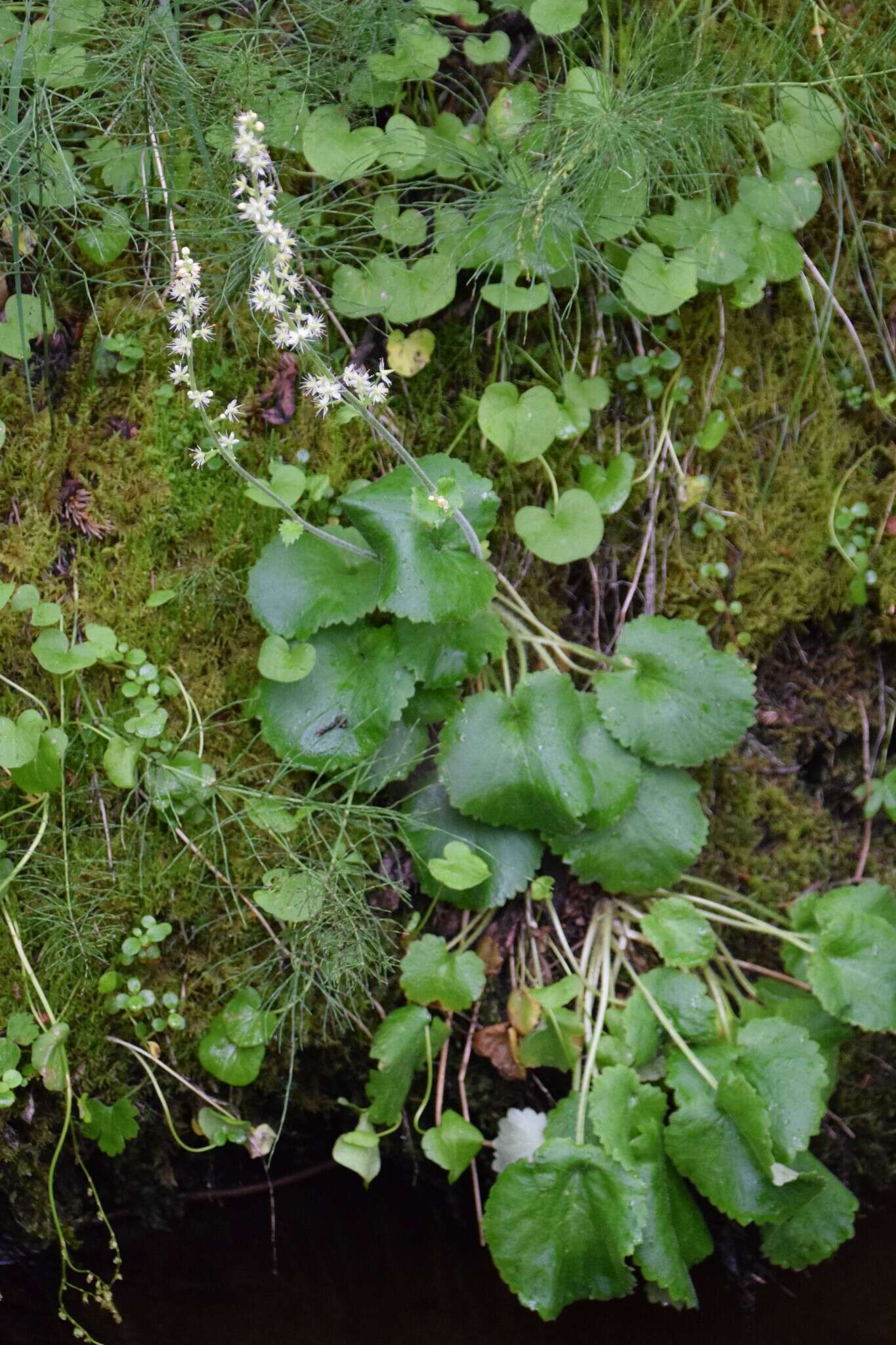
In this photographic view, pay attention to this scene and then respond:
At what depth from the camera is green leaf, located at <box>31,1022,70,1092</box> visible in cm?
163

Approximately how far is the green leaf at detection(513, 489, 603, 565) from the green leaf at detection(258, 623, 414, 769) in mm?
301

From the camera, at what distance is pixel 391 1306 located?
76.6 inches

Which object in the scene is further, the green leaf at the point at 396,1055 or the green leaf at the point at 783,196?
the green leaf at the point at 783,196

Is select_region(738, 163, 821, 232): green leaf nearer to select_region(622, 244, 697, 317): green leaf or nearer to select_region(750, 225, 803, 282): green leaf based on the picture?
select_region(750, 225, 803, 282): green leaf

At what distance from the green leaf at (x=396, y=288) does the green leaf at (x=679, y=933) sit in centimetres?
112

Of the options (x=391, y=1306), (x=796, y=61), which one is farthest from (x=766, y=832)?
(x=796, y=61)

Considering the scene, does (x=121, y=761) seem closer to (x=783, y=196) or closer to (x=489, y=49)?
(x=489, y=49)

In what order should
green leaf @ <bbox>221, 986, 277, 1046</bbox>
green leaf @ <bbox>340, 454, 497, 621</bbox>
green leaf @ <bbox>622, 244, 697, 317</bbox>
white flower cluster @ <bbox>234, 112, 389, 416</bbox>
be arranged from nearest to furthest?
1. white flower cluster @ <bbox>234, 112, 389, 416</bbox>
2. green leaf @ <bbox>340, 454, 497, 621</bbox>
3. green leaf @ <bbox>221, 986, 277, 1046</bbox>
4. green leaf @ <bbox>622, 244, 697, 317</bbox>

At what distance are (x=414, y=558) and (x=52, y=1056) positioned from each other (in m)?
0.98

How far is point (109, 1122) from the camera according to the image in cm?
166

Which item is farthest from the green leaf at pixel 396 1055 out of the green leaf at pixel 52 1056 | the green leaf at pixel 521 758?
the green leaf at pixel 52 1056

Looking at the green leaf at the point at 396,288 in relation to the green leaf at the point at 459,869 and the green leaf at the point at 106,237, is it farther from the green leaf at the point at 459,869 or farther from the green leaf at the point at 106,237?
the green leaf at the point at 459,869

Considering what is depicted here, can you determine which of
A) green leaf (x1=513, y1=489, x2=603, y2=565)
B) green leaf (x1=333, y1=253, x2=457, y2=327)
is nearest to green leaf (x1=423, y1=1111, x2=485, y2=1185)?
green leaf (x1=513, y1=489, x2=603, y2=565)

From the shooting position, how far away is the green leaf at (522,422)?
177 cm
